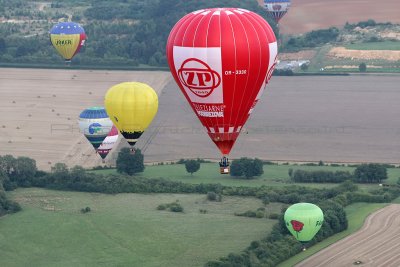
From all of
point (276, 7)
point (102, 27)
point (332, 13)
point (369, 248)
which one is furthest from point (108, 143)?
point (332, 13)

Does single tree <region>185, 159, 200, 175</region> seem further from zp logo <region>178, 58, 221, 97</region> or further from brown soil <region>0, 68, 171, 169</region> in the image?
zp logo <region>178, 58, 221, 97</region>

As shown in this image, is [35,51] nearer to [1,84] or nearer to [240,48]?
[1,84]

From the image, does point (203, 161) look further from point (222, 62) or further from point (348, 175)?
point (222, 62)

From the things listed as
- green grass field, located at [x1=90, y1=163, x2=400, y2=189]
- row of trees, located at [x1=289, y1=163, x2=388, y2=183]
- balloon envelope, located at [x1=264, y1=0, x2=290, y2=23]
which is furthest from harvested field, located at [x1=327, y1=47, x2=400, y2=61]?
row of trees, located at [x1=289, y1=163, x2=388, y2=183]

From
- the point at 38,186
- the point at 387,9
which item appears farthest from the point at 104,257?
the point at 387,9

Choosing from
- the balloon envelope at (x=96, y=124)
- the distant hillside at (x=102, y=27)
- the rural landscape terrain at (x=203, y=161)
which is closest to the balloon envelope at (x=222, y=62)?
the rural landscape terrain at (x=203, y=161)

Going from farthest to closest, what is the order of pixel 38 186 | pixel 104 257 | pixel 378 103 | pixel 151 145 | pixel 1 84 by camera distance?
pixel 1 84, pixel 378 103, pixel 151 145, pixel 38 186, pixel 104 257

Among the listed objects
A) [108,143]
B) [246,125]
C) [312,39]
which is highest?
[312,39]
